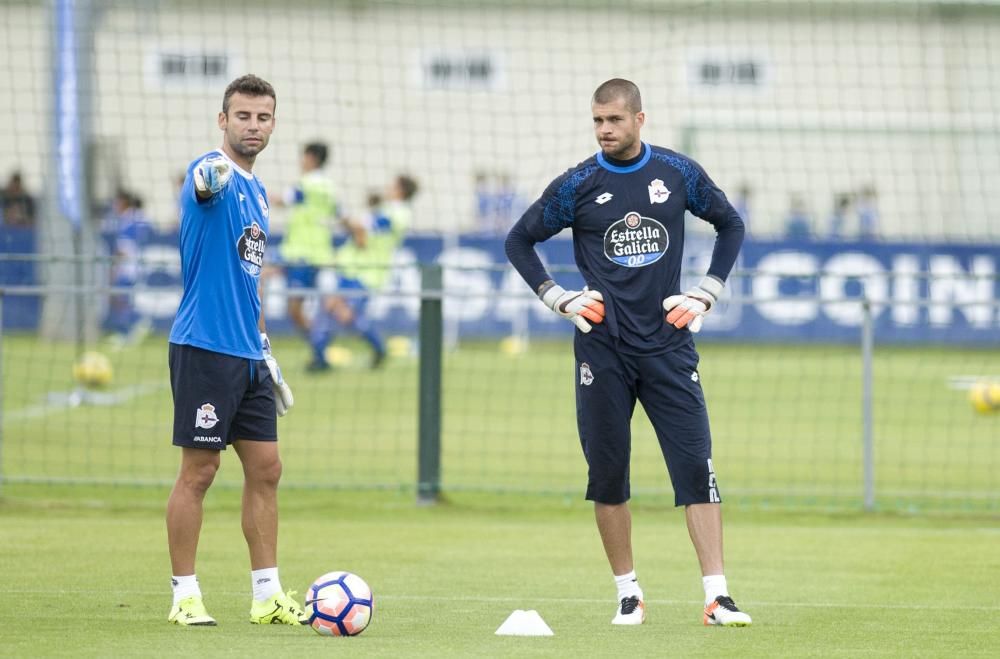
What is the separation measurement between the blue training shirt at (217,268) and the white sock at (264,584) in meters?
0.92

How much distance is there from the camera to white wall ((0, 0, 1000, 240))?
28453mm

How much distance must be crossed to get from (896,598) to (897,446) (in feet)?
23.6

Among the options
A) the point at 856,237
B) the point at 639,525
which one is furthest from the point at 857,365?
the point at 639,525

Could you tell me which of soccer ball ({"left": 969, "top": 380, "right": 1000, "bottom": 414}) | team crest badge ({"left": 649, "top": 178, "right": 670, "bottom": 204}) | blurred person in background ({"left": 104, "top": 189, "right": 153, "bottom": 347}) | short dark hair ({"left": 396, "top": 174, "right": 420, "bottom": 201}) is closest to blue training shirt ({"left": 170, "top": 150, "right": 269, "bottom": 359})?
team crest badge ({"left": 649, "top": 178, "right": 670, "bottom": 204})

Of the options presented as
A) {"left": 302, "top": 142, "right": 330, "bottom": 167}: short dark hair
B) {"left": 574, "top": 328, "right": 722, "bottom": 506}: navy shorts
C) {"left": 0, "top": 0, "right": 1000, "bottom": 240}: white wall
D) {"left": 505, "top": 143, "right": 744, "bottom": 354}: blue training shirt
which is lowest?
{"left": 574, "top": 328, "right": 722, "bottom": 506}: navy shorts

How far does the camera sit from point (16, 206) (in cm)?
2475

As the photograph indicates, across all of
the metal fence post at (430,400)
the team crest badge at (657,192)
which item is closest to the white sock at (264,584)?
the team crest badge at (657,192)

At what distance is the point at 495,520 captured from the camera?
1127cm

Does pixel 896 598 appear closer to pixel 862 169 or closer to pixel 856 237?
pixel 856 237

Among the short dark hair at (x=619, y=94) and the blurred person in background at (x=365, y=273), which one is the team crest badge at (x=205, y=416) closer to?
the short dark hair at (x=619, y=94)

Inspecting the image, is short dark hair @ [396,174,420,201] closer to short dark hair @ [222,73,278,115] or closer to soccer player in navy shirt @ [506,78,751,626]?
soccer player in navy shirt @ [506,78,751,626]

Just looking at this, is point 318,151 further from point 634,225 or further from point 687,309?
point 687,309

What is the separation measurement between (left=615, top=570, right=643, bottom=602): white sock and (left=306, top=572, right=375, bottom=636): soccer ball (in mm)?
1188

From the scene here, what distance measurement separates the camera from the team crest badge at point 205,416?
7.01 meters
